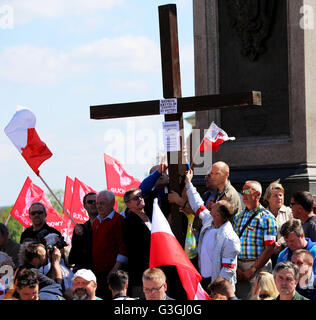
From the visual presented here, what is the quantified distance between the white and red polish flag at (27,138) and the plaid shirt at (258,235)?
9.34ft

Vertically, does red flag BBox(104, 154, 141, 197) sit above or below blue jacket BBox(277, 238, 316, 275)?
below

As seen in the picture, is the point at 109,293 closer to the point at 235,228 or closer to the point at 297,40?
the point at 235,228

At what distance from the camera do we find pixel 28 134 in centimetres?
993

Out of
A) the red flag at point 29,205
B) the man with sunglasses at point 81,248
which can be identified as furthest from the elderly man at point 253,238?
the red flag at point 29,205

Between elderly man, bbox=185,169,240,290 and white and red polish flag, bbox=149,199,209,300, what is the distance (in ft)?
2.61

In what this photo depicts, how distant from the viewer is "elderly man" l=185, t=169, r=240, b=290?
25.6 ft

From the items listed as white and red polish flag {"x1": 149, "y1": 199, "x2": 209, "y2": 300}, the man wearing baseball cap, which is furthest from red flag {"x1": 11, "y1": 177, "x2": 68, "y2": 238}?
white and red polish flag {"x1": 149, "y1": 199, "x2": 209, "y2": 300}

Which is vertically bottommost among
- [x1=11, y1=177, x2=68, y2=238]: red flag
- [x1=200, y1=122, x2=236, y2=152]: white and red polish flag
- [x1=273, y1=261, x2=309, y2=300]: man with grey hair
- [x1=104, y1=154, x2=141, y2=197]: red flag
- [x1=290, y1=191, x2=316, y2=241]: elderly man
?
[x1=11, y1=177, x2=68, y2=238]: red flag

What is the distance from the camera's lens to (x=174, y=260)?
274 inches

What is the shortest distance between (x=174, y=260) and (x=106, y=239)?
182 cm

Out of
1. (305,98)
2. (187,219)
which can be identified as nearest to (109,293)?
(187,219)

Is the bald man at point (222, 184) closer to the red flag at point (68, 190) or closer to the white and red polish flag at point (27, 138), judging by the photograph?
the white and red polish flag at point (27, 138)

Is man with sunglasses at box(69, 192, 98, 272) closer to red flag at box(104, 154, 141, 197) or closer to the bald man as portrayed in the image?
the bald man

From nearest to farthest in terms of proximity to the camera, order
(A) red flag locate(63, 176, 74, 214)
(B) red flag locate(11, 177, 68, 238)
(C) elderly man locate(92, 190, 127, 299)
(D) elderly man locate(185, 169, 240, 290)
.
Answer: (D) elderly man locate(185, 169, 240, 290), (C) elderly man locate(92, 190, 127, 299), (B) red flag locate(11, 177, 68, 238), (A) red flag locate(63, 176, 74, 214)
